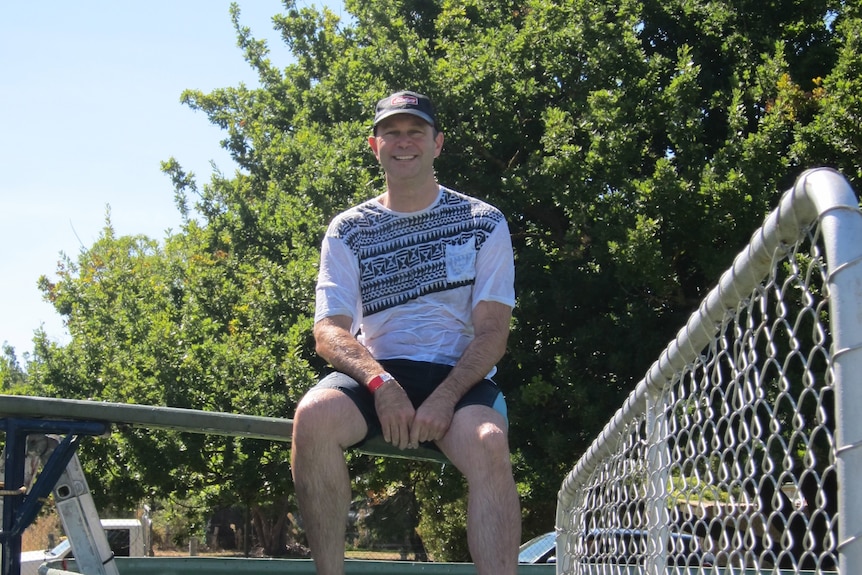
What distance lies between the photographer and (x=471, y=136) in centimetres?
1142

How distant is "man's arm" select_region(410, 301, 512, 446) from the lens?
9.02 ft

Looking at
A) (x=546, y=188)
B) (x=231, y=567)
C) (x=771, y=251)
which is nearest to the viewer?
(x=771, y=251)

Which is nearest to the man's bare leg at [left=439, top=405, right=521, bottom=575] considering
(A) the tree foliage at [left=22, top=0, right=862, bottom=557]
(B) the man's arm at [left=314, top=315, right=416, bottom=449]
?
(B) the man's arm at [left=314, top=315, right=416, bottom=449]

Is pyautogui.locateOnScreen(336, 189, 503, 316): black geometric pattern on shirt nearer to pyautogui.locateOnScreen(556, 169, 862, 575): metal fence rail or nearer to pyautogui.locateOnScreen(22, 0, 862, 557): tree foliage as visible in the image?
pyautogui.locateOnScreen(556, 169, 862, 575): metal fence rail

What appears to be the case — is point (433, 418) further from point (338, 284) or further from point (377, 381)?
point (338, 284)

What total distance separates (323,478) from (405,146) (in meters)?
1.18

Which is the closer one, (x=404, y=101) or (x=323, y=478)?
(x=323, y=478)

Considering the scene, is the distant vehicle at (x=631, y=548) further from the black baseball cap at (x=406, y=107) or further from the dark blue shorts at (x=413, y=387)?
the black baseball cap at (x=406, y=107)

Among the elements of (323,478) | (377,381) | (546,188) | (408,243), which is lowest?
(323,478)

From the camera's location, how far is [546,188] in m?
10.5

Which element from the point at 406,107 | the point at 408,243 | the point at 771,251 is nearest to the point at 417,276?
the point at 408,243

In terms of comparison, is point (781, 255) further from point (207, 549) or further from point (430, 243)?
point (207, 549)

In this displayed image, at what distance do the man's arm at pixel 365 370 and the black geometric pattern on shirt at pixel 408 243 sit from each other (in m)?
0.17

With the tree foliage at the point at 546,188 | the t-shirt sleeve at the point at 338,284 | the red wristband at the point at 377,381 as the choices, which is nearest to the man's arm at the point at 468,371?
the red wristband at the point at 377,381
